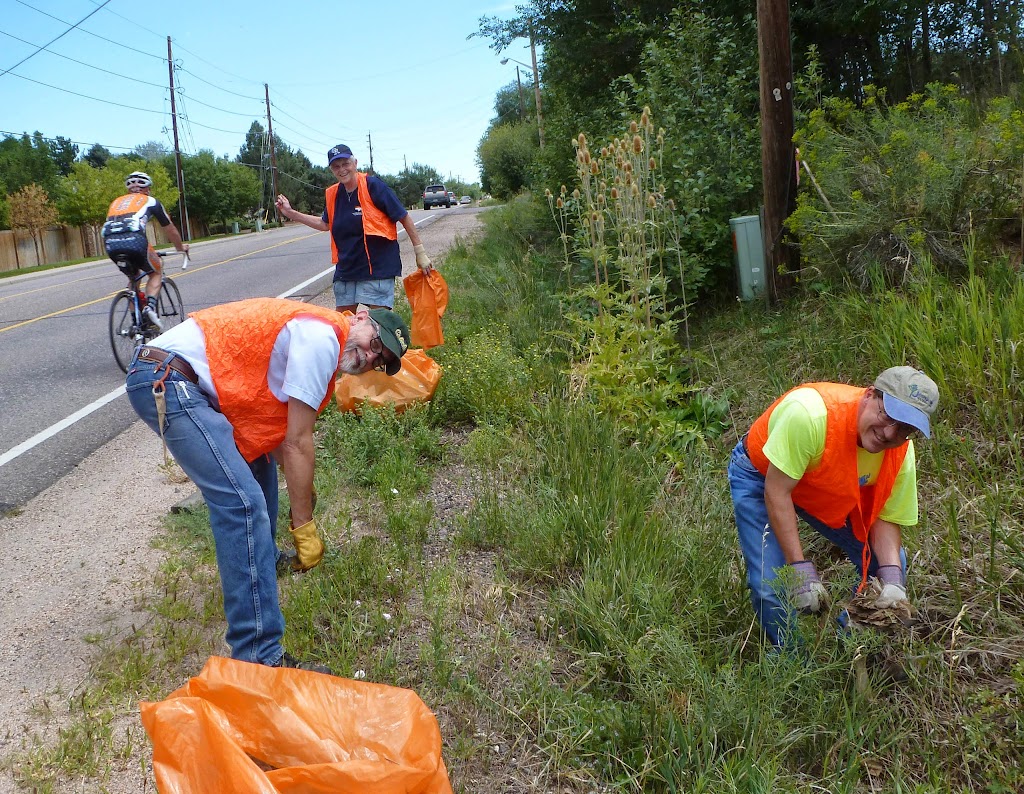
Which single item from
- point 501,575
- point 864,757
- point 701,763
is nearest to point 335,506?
point 501,575

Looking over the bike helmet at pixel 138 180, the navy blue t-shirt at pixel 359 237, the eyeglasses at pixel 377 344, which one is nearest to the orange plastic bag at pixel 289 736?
the eyeglasses at pixel 377 344

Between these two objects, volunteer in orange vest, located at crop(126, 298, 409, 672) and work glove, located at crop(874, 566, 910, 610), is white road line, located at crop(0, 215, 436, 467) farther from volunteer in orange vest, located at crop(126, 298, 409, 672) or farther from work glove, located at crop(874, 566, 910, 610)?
work glove, located at crop(874, 566, 910, 610)

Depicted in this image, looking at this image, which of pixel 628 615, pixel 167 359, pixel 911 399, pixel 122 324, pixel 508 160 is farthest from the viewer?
pixel 508 160

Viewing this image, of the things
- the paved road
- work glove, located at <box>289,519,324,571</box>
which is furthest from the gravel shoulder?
work glove, located at <box>289,519,324,571</box>

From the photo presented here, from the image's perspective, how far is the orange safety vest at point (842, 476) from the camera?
3061mm

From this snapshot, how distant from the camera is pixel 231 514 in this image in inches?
112

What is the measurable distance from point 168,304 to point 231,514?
611cm

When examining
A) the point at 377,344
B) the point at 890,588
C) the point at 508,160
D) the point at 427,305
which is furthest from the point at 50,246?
the point at 890,588

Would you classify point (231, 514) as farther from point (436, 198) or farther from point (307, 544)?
point (436, 198)

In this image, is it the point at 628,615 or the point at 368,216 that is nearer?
the point at 628,615

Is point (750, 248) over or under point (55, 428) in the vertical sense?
over

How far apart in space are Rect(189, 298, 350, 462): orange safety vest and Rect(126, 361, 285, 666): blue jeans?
12 cm

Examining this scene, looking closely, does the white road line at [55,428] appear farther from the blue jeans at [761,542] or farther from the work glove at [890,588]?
the work glove at [890,588]

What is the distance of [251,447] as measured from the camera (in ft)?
10.3
